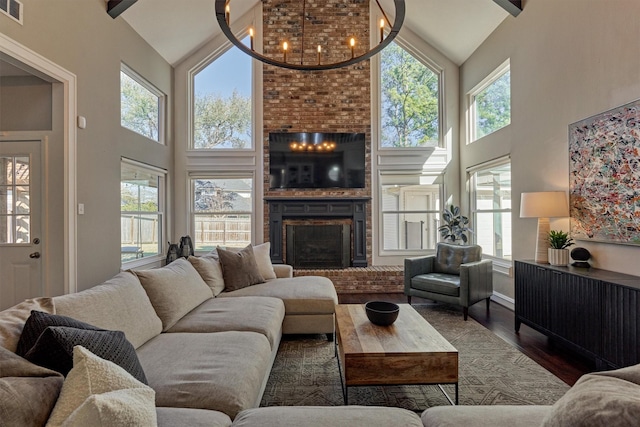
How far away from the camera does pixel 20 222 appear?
129 inches

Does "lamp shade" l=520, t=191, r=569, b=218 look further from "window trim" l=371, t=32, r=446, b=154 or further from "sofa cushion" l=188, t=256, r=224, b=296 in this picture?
"sofa cushion" l=188, t=256, r=224, b=296

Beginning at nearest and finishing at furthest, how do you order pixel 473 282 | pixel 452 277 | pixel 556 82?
pixel 556 82 → pixel 473 282 → pixel 452 277

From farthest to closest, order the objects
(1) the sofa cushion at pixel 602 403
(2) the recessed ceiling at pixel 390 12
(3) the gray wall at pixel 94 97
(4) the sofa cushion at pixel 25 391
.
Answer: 1. (2) the recessed ceiling at pixel 390 12
2. (3) the gray wall at pixel 94 97
3. (4) the sofa cushion at pixel 25 391
4. (1) the sofa cushion at pixel 602 403

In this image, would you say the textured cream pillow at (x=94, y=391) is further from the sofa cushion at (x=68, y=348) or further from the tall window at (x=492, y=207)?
the tall window at (x=492, y=207)

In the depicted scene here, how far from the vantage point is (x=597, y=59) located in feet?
9.54

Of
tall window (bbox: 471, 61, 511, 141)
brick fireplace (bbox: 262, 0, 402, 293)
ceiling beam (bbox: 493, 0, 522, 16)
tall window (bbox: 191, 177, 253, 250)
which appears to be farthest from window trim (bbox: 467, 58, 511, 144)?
tall window (bbox: 191, 177, 253, 250)

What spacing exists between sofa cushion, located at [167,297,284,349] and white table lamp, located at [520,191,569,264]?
2.58m

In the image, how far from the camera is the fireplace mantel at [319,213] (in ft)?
18.2

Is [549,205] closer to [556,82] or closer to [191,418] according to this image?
[556,82]

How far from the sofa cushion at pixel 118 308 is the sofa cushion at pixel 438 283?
3.10 meters

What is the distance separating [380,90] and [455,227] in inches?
106

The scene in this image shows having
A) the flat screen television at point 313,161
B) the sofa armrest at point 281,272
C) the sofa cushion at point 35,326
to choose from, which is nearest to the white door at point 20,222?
the sofa armrest at point 281,272

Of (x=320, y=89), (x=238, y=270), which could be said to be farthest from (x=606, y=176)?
(x=320, y=89)

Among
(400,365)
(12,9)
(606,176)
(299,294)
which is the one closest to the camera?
(400,365)
